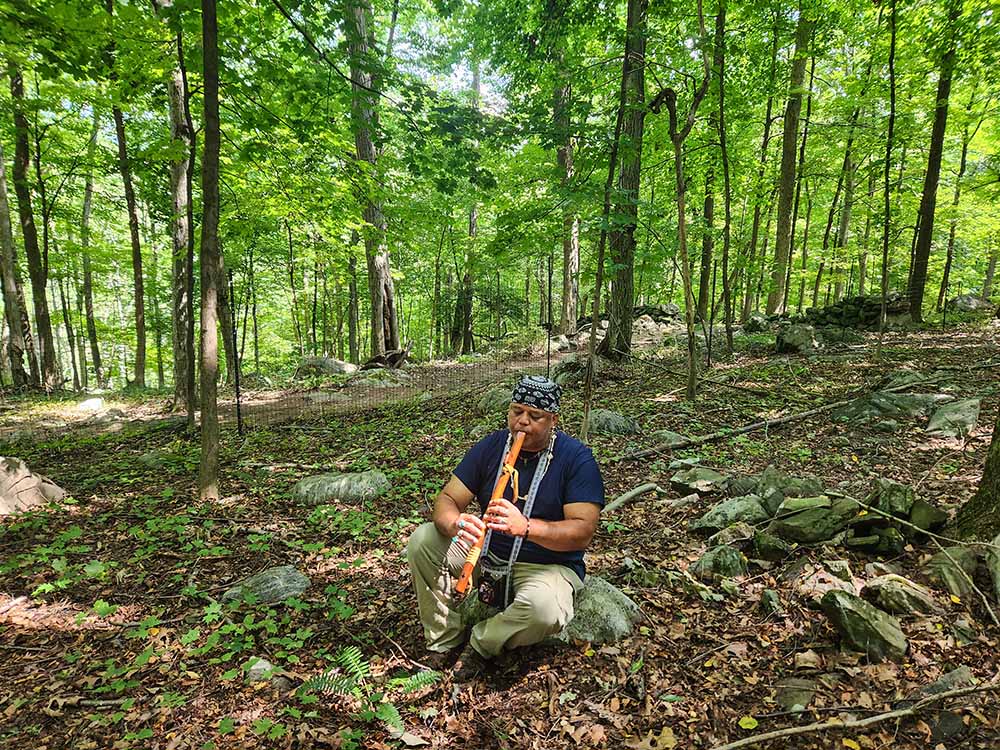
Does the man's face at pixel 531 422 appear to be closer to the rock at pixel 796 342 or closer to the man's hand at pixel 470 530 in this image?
the man's hand at pixel 470 530

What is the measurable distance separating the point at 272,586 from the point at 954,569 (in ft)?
13.5

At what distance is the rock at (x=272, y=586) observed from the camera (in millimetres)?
3271

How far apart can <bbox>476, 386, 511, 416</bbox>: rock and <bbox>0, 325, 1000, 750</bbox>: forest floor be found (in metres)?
2.33

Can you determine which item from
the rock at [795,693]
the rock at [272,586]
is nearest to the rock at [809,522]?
the rock at [795,693]

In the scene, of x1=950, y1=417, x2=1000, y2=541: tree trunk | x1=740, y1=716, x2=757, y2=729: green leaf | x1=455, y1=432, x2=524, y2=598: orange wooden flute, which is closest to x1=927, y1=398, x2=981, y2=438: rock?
x1=950, y1=417, x2=1000, y2=541: tree trunk

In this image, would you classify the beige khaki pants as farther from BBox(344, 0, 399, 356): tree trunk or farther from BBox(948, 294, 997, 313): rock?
BBox(948, 294, 997, 313): rock

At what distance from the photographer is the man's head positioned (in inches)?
101

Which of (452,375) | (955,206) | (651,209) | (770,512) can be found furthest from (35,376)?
(955,206)

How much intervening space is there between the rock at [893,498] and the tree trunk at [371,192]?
18.0 feet

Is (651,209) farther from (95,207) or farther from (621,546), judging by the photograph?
(95,207)

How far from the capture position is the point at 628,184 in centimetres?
824

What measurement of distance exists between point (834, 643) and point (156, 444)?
855 centimetres

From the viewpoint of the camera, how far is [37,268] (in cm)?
1188

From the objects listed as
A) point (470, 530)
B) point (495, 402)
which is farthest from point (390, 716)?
point (495, 402)
